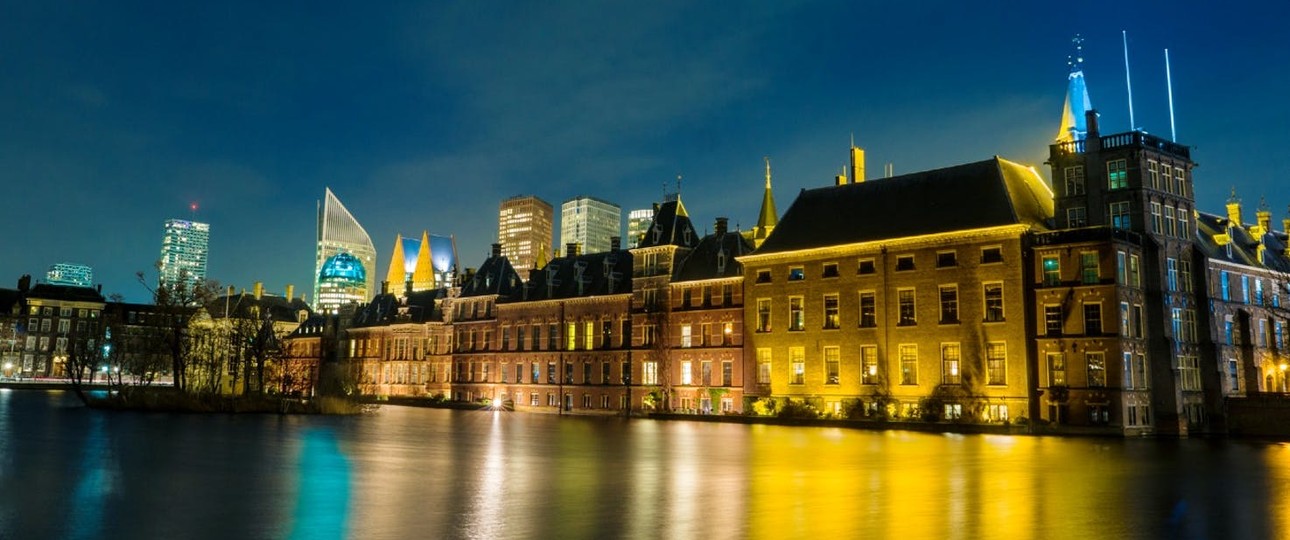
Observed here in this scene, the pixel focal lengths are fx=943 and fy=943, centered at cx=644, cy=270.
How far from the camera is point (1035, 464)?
2716 cm

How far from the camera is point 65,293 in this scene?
15075cm

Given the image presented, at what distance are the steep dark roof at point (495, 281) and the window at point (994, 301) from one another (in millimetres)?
48874

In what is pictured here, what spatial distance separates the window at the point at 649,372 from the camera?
7544 centimetres

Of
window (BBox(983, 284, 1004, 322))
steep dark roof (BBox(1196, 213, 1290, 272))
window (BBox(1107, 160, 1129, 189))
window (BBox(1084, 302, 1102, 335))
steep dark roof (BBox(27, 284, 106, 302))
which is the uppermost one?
steep dark roof (BBox(27, 284, 106, 302))

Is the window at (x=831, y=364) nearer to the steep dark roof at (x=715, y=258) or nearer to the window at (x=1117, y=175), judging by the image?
the steep dark roof at (x=715, y=258)

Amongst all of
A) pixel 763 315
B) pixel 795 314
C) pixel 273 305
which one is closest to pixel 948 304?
Answer: pixel 795 314

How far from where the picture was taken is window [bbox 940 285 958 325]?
56.4 meters

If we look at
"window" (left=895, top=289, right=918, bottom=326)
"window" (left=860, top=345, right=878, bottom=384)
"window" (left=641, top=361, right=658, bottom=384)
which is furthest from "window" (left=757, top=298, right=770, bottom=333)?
"window" (left=641, top=361, right=658, bottom=384)

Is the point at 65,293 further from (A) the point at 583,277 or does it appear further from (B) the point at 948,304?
(B) the point at 948,304

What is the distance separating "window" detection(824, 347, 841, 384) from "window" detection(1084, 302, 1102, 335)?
15.4 metres

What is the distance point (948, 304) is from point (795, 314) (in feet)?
36.8

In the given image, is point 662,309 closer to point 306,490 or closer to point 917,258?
point 917,258

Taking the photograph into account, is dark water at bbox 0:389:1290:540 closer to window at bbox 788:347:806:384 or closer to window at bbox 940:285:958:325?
window at bbox 940:285:958:325

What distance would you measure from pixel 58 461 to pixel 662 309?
54806 mm
